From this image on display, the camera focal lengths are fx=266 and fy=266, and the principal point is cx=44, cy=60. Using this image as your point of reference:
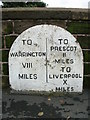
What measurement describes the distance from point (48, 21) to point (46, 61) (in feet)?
1.44

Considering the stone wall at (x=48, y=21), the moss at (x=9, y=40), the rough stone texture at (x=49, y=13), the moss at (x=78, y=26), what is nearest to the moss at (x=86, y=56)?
the stone wall at (x=48, y=21)

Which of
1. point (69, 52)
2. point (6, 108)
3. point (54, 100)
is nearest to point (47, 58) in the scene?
point (69, 52)

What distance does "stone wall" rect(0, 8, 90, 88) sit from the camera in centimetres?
289

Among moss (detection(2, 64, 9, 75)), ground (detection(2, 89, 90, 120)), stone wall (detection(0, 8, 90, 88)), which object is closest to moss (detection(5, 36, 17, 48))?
stone wall (detection(0, 8, 90, 88))

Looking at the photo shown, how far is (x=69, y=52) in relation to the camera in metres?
2.89

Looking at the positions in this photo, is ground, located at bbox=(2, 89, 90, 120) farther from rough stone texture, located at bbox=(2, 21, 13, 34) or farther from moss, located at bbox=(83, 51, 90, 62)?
rough stone texture, located at bbox=(2, 21, 13, 34)

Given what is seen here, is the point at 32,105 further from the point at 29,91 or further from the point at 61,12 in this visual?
the point at 61,12

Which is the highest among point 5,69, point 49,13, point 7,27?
point 49,13

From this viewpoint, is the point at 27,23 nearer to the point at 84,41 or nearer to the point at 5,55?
the point at 5,55

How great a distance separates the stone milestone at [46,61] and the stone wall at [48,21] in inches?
3.3

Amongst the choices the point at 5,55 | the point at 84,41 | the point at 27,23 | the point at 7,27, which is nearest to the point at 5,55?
the point at 5,55

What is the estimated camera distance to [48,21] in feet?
9.54

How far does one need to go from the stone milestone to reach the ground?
111 millimetres

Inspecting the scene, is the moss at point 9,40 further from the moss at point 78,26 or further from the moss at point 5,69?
the moss at point 78,26
